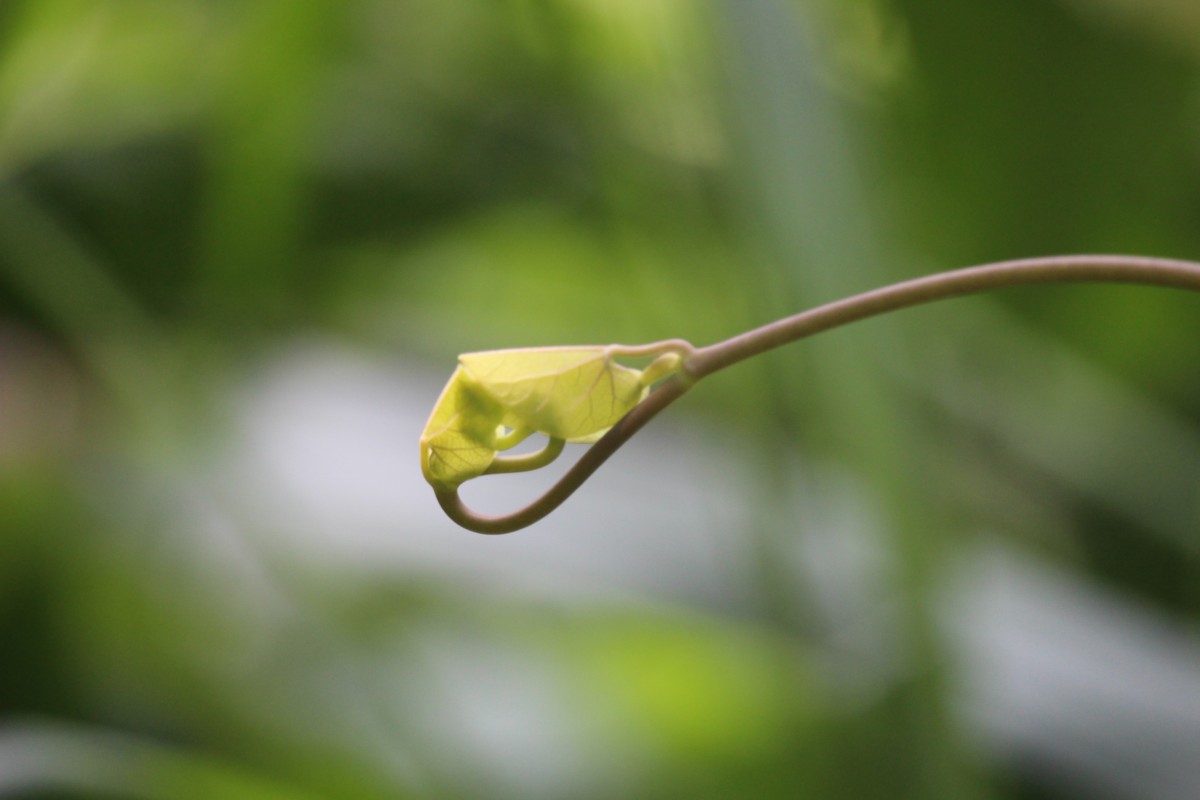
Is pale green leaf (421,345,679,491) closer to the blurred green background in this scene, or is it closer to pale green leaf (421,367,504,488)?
pale green leaf (421,367,504,488)

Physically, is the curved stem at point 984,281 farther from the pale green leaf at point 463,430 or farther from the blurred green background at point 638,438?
the blurred green background at point 638,438

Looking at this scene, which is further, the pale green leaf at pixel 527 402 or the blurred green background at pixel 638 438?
the blurred green background at pixel 638 438

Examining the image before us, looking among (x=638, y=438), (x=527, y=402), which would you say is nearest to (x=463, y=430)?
(x=527, y=402)

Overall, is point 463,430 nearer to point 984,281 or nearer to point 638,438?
point 984,281

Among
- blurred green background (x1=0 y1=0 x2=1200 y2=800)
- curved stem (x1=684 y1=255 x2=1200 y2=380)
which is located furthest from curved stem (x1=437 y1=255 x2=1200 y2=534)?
blurred green background (x1=0 y1=0 x2=1200 y2=800)

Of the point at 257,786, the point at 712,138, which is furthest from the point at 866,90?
the point at 257,786

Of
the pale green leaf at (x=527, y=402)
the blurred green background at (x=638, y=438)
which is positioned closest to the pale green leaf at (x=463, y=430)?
the pale green leaf at (x=527, y=402)

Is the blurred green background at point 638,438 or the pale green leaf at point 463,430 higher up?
the blurred green background at point 638,438

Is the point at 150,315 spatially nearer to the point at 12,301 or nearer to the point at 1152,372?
the point at 12,301
